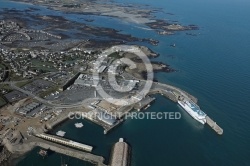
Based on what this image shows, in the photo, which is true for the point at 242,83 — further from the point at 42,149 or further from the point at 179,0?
the point at 179,0

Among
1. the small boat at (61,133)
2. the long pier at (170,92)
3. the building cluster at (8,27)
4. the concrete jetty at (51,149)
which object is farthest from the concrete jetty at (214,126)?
the building cluster at (8,27)

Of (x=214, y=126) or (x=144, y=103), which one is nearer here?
(x=214, y=126)

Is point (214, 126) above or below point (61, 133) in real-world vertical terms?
above

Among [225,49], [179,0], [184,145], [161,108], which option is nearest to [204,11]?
[179,0]

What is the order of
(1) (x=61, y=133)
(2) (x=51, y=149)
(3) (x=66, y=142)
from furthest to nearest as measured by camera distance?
(1) (x=61, y=133)
(3) (x=66, y=142)
(2) (x=51, y=149)

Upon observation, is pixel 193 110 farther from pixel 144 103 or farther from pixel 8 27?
pixel 8 27

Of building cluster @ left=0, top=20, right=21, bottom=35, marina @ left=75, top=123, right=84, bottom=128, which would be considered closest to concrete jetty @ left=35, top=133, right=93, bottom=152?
marina @ left=75, top=123, right=84, bottom=128

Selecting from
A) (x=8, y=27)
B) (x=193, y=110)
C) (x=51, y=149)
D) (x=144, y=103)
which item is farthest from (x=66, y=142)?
(x=8, y=27)
